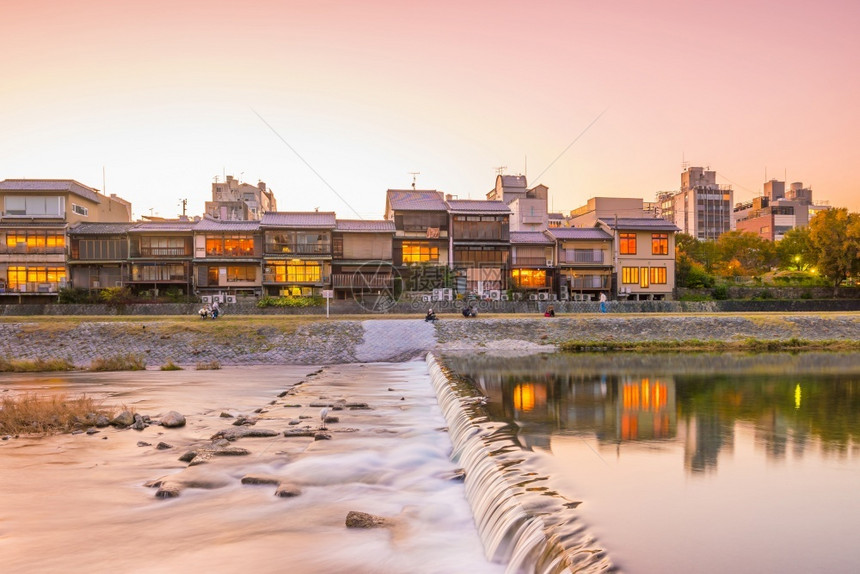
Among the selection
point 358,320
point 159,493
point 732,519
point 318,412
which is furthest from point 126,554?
point 358,320

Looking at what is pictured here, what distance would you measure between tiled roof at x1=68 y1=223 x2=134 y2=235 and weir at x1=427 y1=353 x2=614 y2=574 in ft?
158

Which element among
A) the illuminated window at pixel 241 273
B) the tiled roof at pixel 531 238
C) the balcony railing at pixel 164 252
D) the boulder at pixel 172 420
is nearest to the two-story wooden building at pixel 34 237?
the balcony railing at pixel 164 252

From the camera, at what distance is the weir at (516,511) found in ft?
20.5

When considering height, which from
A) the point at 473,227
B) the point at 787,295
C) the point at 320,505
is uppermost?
the point at 473,227

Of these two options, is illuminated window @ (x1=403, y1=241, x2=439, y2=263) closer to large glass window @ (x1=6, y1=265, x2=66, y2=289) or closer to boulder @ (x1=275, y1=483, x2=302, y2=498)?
large glass window @ (x1=6, y1=265, x2=66, y2=289)

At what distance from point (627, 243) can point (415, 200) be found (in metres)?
20.1

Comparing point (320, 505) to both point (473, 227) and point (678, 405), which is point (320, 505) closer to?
point (678, 405)

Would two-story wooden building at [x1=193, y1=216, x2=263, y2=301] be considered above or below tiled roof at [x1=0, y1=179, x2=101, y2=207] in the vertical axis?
below

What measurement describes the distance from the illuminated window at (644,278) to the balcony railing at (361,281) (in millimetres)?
22917

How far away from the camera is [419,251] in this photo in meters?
53.7

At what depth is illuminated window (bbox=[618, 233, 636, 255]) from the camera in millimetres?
55062

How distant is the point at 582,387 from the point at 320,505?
1256cm

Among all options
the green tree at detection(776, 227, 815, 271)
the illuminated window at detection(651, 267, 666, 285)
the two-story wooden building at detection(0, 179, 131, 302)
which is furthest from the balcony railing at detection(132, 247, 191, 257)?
Result: the green tree at detection(776, 227, 815, 271)

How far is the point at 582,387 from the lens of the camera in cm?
1986
